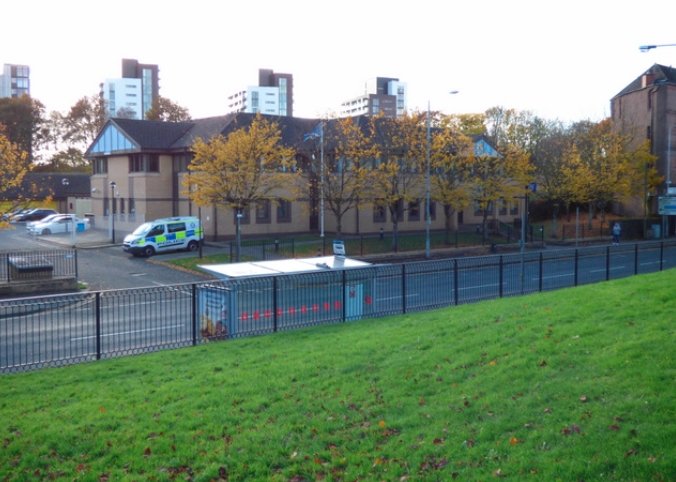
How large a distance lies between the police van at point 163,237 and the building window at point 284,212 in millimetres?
6987

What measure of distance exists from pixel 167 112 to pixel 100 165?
31.1 metres

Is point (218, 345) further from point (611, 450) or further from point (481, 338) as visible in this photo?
point (611, 450)

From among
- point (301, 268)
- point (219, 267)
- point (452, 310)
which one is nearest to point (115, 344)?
point (219, 267)

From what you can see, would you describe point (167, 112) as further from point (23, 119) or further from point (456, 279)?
point (456, 279)

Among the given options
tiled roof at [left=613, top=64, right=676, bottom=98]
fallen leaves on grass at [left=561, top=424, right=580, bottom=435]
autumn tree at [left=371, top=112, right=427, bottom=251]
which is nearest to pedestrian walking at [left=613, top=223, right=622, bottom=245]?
autumn tree at [left=371, top=112, right=427, bottom=251]

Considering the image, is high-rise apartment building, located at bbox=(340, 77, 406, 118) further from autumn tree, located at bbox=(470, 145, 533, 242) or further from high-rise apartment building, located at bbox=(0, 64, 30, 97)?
autumn tree, located at bbox=(470, 145, 533, 242)

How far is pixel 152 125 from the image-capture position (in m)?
49.4

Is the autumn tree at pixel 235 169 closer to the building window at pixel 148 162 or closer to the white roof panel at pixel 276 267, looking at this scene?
the building window at pixel 148 162

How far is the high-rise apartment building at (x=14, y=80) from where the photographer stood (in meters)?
133

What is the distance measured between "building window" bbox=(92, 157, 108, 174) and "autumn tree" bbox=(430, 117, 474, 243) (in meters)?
25.7

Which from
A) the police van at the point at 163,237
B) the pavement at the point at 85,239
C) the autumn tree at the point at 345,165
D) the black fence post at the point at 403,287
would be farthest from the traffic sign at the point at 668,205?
the black fence post at the point at 403,287

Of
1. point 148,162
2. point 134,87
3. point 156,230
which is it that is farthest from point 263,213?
point 134,87

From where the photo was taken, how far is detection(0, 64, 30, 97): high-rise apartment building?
132700 millimetres

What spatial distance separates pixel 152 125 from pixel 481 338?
141 feet
